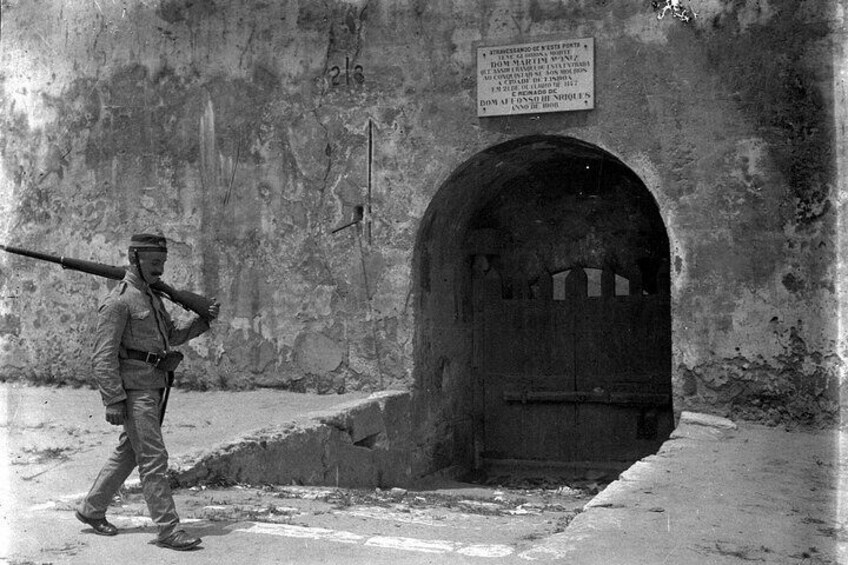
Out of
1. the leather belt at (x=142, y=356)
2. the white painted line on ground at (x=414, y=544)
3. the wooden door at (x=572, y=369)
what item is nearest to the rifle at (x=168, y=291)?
the leather belt at (x=142, y=356)

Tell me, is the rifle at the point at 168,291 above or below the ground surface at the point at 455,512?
above

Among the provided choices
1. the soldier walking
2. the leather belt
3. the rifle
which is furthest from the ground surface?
the rifle

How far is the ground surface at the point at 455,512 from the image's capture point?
478 centimetres

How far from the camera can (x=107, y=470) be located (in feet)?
16.9

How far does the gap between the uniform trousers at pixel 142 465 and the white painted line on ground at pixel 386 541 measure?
0.44m

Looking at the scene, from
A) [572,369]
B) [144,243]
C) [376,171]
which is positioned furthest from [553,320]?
[144,243]

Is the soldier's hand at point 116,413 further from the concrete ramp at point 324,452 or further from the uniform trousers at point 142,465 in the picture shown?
the concrete ramp at point 324,452

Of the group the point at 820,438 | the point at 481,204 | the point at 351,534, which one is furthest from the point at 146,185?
the point at 820,438

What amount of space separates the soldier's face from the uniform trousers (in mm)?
593

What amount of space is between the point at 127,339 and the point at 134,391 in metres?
0.26

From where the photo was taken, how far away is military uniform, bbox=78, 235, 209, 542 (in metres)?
5.02

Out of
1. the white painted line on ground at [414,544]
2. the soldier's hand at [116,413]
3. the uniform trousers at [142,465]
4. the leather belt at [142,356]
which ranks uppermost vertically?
the leather belt at [142,356]

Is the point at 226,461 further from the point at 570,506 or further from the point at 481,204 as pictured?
the point at 481,204

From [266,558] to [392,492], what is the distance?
299 centimetres
